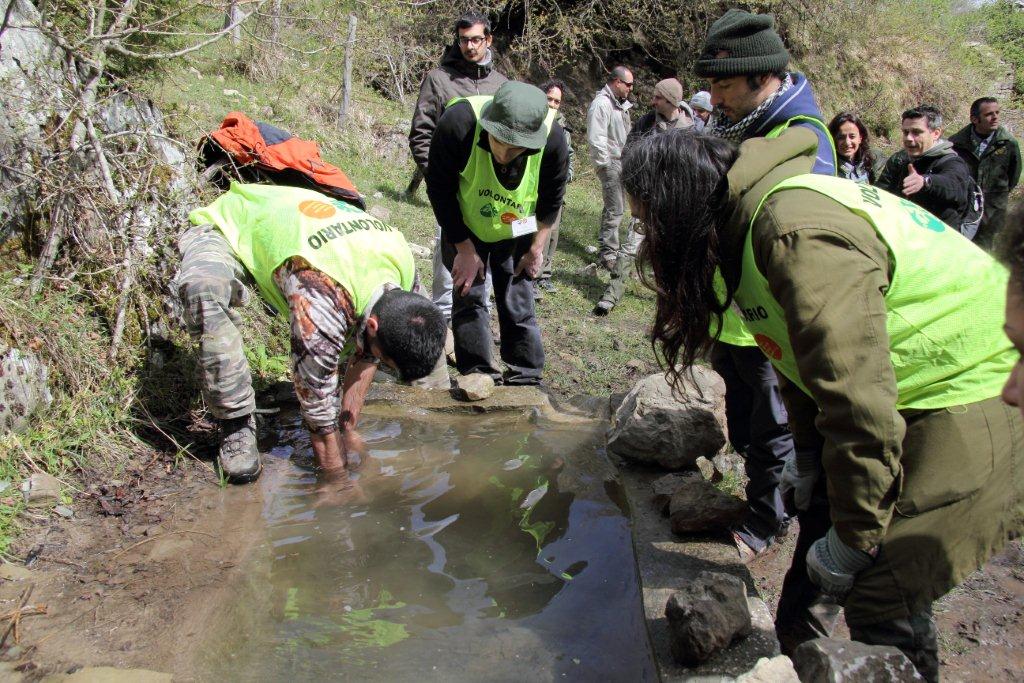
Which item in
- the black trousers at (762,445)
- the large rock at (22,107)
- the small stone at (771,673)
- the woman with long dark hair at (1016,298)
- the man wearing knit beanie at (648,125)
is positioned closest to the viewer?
the woman with long dark hair at (1016,298)

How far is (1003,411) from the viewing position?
5.69 ft

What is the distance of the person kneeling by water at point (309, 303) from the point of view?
2.95 metres

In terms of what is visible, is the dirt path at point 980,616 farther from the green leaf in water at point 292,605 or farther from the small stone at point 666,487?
the green leaf in water at point 292,605

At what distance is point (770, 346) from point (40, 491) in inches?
114

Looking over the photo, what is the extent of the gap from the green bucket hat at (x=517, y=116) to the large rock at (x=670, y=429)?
1338mm

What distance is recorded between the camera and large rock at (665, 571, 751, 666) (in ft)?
6.66

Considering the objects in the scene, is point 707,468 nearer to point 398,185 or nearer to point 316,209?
point 316,209

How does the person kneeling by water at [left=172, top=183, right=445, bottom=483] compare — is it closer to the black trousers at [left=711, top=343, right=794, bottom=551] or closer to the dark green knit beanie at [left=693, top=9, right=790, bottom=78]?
the black trousers at [left=711, top=343, right=794, bottom=551]

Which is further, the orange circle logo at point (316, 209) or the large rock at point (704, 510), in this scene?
the orange circle logo at point (316, 209)

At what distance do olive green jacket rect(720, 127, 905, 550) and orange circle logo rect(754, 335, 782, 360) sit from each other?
31 centimetres

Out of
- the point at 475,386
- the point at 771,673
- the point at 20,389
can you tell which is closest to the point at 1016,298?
the point at 771,673

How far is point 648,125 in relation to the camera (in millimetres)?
6758

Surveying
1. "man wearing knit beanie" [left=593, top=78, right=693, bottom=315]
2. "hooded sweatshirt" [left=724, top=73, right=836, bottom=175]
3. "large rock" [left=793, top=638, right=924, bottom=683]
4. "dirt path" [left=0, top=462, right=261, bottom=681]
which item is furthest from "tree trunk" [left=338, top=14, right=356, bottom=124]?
"large rock" [left=793, top=638, right=924, bottom=683]

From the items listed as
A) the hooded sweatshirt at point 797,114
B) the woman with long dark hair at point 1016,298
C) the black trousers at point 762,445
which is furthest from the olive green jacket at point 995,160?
the woman with long dark hair at point 1016,298
